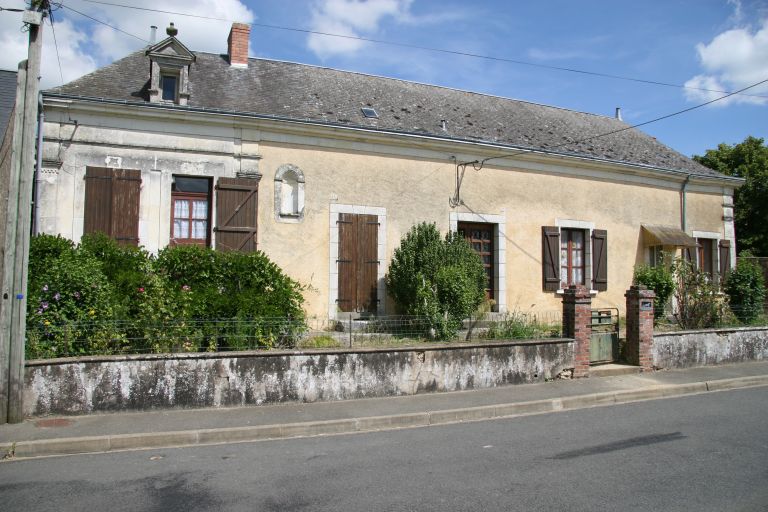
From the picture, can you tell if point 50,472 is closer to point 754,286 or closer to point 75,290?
point 75,290

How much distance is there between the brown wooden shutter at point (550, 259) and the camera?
14.6 metres

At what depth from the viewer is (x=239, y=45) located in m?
14.0

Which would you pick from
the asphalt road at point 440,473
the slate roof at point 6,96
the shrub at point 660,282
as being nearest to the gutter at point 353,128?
the shrub at point 660,282

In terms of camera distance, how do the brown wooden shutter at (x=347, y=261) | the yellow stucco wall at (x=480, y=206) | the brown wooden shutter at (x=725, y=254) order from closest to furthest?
1. the yellow stucco wall at (x=480, y=206)
2. the brown wooden shutter at (x=347, y=261)
3. the brown wooden shutter at (x=725, y=254)

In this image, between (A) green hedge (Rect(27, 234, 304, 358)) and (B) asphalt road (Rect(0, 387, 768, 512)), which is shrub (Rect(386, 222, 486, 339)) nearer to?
(A) green hedge (Rect(27, 234, 304, 358))

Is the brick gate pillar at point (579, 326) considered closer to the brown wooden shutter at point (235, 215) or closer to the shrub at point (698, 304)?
the shrub at point (698, 304)

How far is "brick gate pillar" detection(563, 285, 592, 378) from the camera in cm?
978

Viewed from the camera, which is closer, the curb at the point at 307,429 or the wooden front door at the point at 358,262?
the curb at the point at 307,429

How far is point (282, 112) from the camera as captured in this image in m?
12.4

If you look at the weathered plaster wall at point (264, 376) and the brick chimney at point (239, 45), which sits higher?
the brick chimney at point (239, 45)

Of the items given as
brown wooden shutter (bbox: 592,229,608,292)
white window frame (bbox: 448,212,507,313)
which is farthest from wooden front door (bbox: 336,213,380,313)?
brown wooden shutter (bbox: 592,229,608,292)

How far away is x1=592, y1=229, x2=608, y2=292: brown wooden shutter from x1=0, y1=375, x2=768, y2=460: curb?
643cm

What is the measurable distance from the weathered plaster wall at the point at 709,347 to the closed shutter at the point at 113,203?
10119 mm

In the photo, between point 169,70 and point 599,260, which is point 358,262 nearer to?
point 169,70
